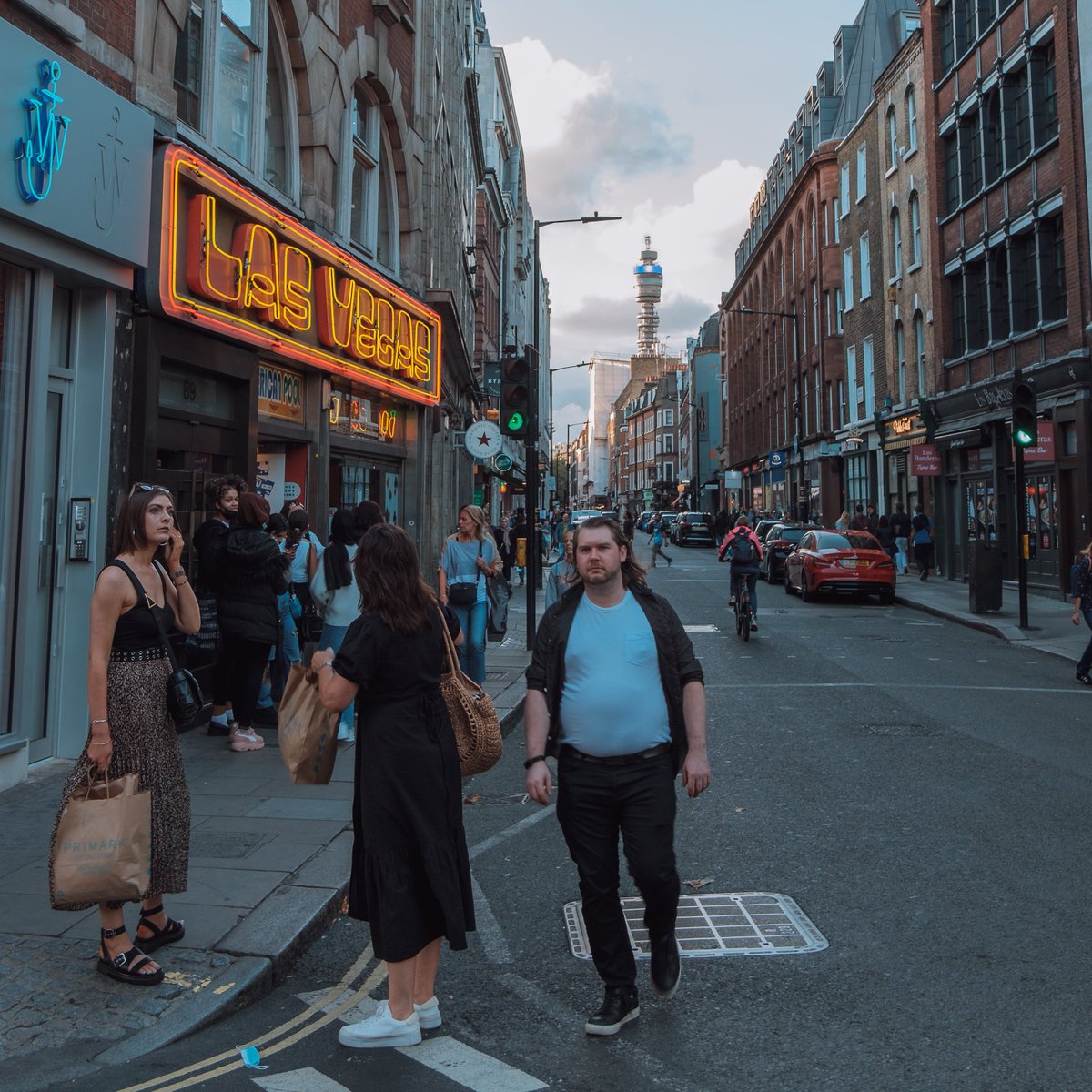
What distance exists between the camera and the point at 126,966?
13.3 ft

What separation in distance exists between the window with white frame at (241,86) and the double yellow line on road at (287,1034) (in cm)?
777

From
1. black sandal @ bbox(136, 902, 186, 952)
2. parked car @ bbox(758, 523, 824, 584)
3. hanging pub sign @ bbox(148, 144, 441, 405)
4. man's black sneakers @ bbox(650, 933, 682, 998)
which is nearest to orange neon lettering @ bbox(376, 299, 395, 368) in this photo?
hanging pub sign @ bbox(148, 144, 441, 405)

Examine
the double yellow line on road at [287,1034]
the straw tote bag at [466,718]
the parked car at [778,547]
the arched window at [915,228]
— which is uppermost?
the arched window at [915,228]

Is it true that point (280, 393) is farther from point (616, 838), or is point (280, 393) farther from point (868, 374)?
point (868, 374)

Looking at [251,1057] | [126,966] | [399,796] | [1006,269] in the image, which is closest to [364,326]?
[126,966]

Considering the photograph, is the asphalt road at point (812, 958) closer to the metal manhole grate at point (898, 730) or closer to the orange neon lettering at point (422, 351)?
the metal manhole grate at point (898, 730)

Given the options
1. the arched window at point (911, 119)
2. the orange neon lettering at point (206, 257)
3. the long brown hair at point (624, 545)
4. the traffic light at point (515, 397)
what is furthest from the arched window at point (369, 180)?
the arched window at point (911, 119)

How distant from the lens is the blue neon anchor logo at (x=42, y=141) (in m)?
6.62

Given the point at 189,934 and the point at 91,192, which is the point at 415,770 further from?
the point at 91,192

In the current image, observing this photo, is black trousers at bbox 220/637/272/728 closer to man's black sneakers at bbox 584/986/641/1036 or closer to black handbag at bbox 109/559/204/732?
black handbag at bbox 109/559/204/732

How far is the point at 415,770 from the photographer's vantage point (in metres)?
3.73

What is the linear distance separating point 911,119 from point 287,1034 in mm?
32324

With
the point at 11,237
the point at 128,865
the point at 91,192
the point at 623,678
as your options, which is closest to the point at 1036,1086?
the point at 623,678

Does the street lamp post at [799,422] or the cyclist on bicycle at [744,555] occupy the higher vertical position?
the street lamp post at [799,422]
